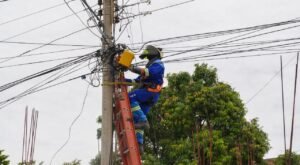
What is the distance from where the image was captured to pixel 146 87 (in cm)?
835

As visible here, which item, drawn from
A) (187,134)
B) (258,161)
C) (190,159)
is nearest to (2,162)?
(190,159)

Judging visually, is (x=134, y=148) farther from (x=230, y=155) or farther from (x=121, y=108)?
(x=230, y=155)

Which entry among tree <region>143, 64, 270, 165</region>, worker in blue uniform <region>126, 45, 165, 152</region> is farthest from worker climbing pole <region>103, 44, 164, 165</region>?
tree <region>143, 64, 270, 165</region>

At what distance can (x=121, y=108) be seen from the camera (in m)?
8.10

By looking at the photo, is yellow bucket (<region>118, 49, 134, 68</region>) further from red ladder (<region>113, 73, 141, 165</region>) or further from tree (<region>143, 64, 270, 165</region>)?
tree (<region>143, 64, 270, 165</region>)

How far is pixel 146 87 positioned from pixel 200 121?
1473 centimetres

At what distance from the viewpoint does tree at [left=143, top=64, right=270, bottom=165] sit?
2162 cm

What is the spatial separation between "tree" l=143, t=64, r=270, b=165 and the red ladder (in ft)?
41.9

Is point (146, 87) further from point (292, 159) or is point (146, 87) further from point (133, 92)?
point (292, 159)

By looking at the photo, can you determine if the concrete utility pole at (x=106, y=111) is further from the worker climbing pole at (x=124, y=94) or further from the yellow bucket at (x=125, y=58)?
the yellow bucket at (x=125, y=58)

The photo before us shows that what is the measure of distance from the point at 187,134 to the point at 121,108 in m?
15.2

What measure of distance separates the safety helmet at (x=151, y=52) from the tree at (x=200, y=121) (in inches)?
494

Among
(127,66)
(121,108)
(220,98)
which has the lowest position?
(121,108)

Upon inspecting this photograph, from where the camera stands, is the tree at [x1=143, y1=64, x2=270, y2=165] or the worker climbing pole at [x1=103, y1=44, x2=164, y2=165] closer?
the worker climbing pole at [x1=103, y1=44, x2=164, y2=165]
